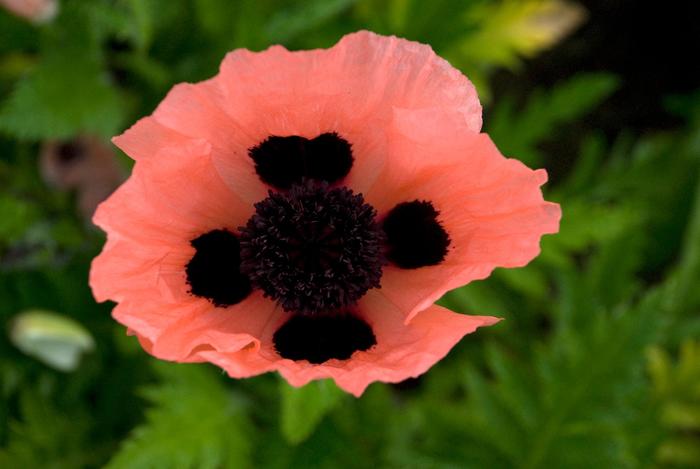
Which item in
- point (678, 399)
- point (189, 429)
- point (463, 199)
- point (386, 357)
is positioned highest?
point (463, 199)

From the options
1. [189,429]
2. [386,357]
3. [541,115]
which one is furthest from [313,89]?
[541,115]

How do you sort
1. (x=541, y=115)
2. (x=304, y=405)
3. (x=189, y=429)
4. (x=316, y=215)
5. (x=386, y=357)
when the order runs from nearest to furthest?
(x=386, y=357) < (x=316, y=215) < (x=304, y=405) < (x=189, y=429) < (x=541, y=115)

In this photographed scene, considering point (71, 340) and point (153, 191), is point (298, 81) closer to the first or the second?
point (153, 191)

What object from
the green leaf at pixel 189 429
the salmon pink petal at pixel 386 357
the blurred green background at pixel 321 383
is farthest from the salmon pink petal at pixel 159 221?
the green leaf at pixel 189 429

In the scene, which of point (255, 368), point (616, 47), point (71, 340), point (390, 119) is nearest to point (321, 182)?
point (390, 119)

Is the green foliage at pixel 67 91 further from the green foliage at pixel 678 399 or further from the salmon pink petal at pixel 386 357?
the green foliage at pixel 678 399

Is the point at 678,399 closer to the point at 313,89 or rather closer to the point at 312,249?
the point at 312,249

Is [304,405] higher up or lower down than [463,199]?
lower down
